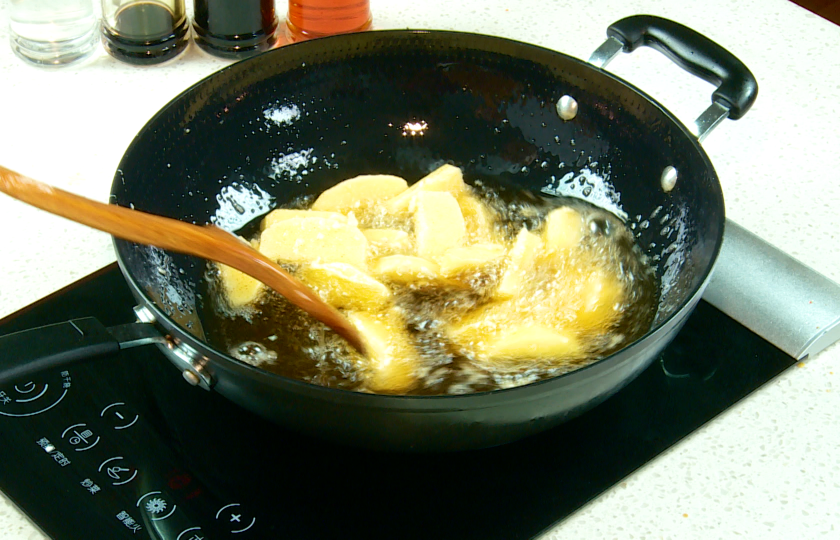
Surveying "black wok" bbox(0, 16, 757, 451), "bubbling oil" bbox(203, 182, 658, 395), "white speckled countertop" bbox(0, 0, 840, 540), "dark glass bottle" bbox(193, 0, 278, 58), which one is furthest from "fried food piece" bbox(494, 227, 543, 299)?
"dark glass bottle" bbox(193, 0, 278, 58)

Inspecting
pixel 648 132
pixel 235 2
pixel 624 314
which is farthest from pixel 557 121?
pixel 235 2

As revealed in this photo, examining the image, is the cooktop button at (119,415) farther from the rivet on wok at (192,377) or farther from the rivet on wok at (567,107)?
the rivet on wok at (567,107)

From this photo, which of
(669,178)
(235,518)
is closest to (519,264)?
(669,178)

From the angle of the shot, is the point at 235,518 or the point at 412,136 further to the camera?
the point at 412,136

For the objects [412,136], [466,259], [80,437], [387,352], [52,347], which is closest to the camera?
[52,347]

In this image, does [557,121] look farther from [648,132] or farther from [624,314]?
[624,314]

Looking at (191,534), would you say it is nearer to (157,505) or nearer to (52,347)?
(157,505)

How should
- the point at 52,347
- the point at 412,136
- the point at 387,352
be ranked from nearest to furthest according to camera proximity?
the point at 52,347, the point at 387,352, the point at 412,136
